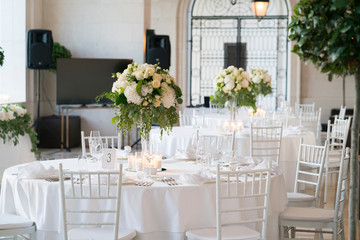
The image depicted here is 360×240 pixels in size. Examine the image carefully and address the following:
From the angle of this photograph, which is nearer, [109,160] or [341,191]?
[109,160]

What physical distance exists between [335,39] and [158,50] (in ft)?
31.5

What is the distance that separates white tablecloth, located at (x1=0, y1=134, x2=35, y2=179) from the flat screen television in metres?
3.00

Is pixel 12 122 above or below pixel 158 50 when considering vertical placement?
below

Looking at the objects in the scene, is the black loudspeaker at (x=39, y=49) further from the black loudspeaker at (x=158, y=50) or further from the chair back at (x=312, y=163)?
the chair back at (x=312, y=163)

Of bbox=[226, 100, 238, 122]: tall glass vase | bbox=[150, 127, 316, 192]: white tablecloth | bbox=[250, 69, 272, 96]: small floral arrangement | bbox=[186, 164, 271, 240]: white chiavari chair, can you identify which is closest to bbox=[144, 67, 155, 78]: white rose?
bbox=[186, 164, 271, 240]: white chiavari chair

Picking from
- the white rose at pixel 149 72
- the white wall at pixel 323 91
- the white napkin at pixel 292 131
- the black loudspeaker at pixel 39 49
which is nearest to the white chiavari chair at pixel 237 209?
the white rose at pixel 149 72

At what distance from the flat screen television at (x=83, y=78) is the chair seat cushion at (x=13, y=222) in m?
7.42

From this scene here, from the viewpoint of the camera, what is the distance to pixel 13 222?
12.9 feet

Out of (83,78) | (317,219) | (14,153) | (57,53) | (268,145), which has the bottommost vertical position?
(317,219)

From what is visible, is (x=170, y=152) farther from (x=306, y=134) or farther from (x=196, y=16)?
(x=196, y=16)

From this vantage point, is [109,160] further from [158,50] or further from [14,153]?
[158,50]

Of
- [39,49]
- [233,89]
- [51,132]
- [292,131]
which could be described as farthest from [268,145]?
[51,132]

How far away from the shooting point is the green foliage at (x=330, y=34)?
2217mm

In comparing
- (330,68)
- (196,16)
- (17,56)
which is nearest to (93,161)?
(330,68)
